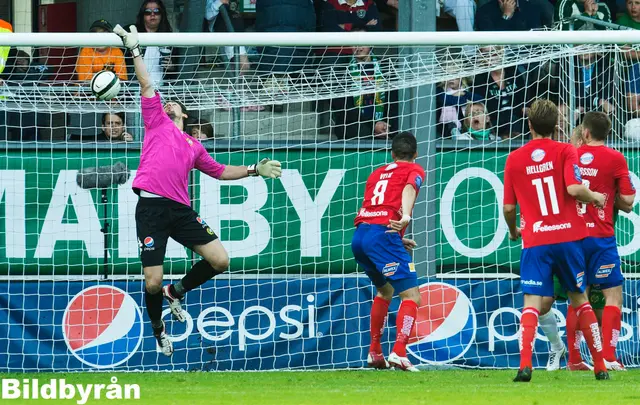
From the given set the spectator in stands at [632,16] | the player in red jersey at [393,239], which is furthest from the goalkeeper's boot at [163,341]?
the spectator in stands at [632,16]

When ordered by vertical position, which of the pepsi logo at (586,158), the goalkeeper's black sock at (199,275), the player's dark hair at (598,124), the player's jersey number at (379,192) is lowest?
the goalkeeper's black sock at (199,275)

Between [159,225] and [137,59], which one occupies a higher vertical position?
[137,59]

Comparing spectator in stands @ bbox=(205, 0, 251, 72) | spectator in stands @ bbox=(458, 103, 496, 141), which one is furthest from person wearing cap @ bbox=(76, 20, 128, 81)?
spectator in stands @ bbox=(458, 103, 496, 141)

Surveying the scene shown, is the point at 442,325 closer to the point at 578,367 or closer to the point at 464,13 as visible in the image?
the point at 578,367

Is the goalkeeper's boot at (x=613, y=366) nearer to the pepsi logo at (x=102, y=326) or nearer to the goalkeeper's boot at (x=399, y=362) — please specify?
the goalkeeper's boot at (x=399, y=362)

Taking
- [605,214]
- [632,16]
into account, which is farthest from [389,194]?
[632,16]

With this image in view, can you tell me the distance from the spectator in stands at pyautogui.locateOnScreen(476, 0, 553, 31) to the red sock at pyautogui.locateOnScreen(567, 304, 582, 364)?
439cm

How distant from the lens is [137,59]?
29.6 feet

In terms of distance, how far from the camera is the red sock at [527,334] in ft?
25.4

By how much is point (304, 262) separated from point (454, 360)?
5.45ft

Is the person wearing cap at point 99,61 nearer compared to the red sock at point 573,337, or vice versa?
the red sock at point 573,337

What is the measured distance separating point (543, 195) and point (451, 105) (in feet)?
11.9

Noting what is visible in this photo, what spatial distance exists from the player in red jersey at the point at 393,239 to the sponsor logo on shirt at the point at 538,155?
5.78 ft

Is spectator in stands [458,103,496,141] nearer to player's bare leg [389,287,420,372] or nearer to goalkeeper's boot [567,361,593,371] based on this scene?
player's bare leg [389,287,420,372]
